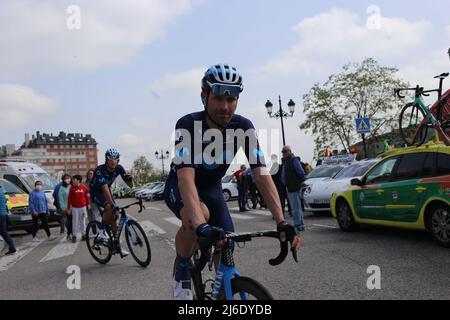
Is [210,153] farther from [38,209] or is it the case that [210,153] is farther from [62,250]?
→ [38,209]

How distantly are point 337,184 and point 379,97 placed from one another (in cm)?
2868

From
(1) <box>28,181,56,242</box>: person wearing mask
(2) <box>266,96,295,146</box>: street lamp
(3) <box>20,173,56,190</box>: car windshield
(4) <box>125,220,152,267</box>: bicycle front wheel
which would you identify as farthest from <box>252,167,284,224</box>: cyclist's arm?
(2) <box>266,96,295,146</box>: street lamp

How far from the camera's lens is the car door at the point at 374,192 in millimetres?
8188

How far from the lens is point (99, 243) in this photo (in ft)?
24.1

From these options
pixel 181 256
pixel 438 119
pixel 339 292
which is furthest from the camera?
pixel 438 119

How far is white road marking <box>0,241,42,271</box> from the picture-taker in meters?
8.00

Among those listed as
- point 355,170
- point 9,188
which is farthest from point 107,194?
point 9,188

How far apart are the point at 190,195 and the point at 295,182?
746 centimetres

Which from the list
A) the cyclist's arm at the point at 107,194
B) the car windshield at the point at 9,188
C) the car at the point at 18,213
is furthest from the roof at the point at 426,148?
the car windshield at the point at 9,188

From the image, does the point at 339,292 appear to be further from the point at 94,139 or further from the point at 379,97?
the point at 94,139

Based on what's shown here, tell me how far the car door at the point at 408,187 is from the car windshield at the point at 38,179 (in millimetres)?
13631

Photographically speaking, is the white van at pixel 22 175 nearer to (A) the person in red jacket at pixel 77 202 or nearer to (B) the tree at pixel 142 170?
(A) the person in red jacket at pixel 77 202
